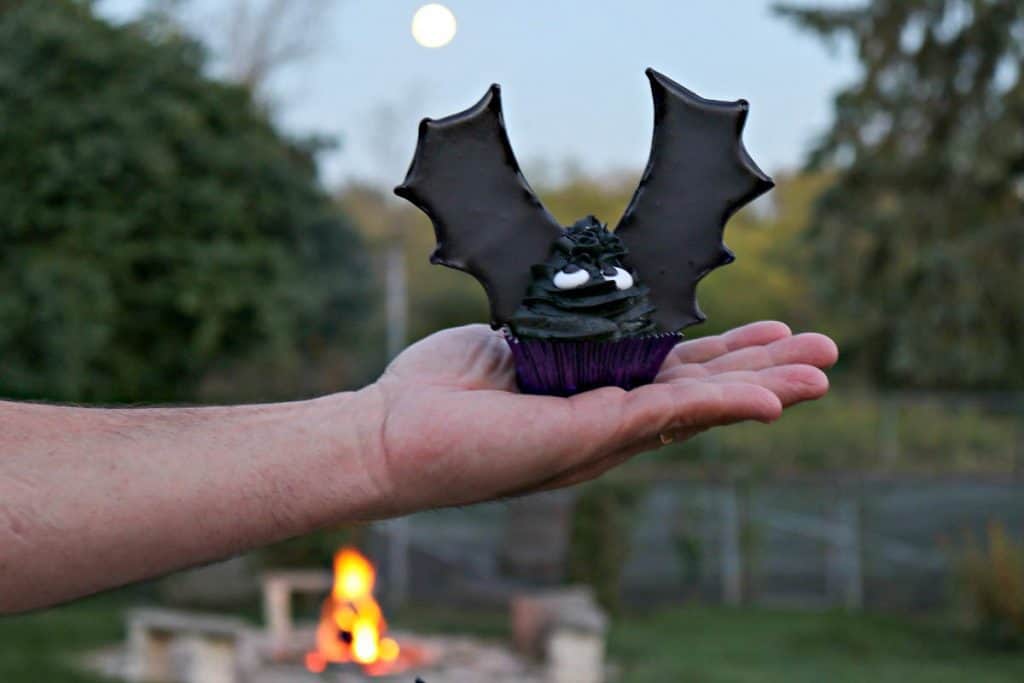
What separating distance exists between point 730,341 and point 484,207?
20.1 inches

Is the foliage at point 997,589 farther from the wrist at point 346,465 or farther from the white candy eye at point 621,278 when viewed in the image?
the wrist at point 346,465

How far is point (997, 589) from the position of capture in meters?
8.73

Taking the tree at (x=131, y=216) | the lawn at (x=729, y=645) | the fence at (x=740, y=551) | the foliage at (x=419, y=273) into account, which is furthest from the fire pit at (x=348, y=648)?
the foliage at (x=419, y=273)

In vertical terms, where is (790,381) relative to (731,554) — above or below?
below

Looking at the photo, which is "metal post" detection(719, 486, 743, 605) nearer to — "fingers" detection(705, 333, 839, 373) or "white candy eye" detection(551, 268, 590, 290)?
"fingers" detection(705, 333, 839, 373)

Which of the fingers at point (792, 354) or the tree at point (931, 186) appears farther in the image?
the tree at point (931, 186)

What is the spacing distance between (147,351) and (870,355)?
10.0m

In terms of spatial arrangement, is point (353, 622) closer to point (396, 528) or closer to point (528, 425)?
point (528, 425)

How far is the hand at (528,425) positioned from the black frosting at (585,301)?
13 centimetres

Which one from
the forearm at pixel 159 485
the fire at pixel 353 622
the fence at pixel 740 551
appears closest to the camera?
the forearm at pixel 159 485

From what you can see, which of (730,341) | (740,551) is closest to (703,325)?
(740,551)

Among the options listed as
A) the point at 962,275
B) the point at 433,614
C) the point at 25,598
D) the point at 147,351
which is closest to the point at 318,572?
the point at 433,614

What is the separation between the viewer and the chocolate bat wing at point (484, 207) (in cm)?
212

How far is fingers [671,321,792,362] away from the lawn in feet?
17.1
